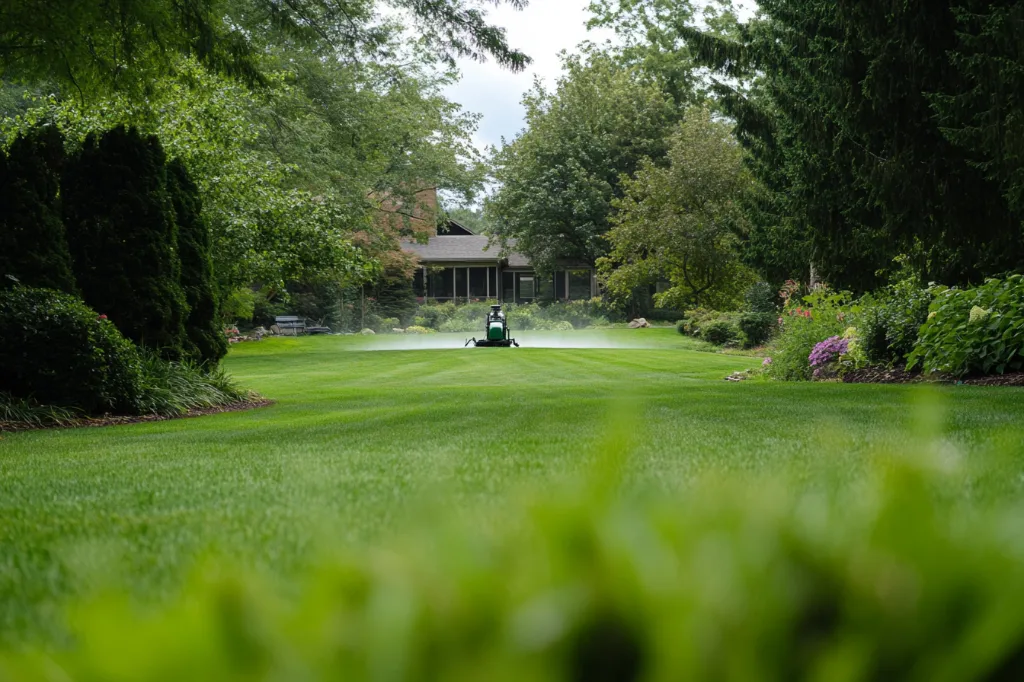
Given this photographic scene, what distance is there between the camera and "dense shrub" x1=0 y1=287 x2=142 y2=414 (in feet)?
36.9

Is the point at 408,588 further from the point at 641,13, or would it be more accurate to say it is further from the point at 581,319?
the point at 581,319

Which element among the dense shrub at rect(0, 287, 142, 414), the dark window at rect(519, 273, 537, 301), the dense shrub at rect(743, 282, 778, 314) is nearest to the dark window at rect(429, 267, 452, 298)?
the dark window at rect(519, 273, 537, 301)

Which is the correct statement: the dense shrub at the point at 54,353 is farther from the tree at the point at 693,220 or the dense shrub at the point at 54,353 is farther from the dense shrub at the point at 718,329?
the tree at the point at 693,220

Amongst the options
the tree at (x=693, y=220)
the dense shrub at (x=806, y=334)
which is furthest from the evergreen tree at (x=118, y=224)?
the tree at (x=693, y=220)

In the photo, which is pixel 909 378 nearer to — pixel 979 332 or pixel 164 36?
pixel 979 332

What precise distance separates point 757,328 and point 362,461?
1022 inches

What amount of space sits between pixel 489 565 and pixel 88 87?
1234cm

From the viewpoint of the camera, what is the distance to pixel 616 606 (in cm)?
63

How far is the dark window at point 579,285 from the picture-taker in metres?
55.6

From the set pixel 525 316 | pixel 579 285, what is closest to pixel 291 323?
pixel 525 316

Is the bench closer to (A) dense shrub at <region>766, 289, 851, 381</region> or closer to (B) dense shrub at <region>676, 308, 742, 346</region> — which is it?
(B) dense shrub at <region>676, 308, 742, 346</region>

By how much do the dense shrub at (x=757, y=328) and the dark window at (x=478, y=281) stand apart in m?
29.2

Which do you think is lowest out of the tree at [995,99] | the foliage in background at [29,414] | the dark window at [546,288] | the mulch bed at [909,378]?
the foliage in background at [29,414]

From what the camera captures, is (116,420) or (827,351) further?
(827,351)
